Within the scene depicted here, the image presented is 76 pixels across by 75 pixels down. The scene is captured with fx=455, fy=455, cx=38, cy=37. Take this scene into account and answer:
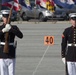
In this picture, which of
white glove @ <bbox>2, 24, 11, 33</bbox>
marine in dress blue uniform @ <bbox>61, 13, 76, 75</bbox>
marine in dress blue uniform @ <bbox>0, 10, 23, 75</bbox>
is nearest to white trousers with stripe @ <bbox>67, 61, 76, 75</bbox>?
marine in dress blue uniform @ <bbox>61, 13, 76, 75</bbox>

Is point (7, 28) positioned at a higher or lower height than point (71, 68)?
higher

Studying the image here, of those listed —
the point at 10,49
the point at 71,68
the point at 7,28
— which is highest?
the point at 7,28

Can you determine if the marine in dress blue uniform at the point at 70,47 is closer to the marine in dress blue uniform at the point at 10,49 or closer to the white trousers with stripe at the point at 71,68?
the white trousers with stripe at the point at 71,68

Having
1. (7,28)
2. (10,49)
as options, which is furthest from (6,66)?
(7,28)

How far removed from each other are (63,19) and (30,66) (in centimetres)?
3124

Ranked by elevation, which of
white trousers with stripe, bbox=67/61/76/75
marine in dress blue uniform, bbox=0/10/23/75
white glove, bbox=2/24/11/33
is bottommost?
white trousers with stripe, bbox=67/61/76/75

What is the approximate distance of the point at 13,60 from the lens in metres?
9.62

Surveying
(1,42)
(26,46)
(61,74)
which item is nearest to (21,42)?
(26,46)

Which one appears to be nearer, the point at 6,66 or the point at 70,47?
the point at 70,47

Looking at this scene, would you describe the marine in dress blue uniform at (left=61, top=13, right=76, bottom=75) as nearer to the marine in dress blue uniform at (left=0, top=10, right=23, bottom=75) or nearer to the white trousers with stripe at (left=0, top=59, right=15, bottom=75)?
the marine in dress blue uniform at (left=0, top=10, right=23, bottom=75)

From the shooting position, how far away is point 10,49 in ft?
31.7

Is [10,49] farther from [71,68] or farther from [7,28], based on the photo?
[71,68]

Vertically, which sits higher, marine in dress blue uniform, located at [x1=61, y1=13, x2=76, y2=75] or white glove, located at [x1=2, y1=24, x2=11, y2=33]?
white glove, located at [x1=2, y1=24, x2=11, y2=33]

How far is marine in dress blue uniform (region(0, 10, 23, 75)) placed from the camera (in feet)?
31.0
